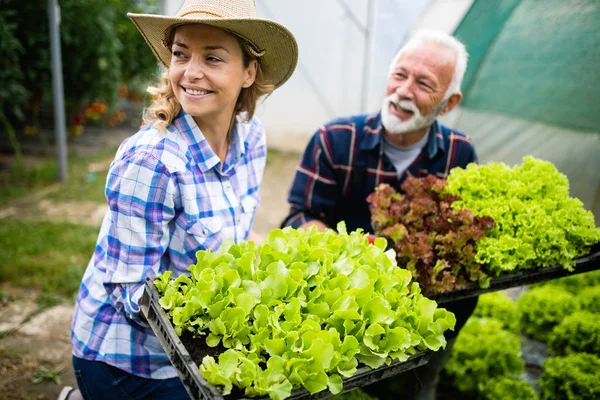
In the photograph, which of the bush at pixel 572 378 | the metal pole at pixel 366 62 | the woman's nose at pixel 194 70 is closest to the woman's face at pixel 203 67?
the woman's nose at pixel 194 70

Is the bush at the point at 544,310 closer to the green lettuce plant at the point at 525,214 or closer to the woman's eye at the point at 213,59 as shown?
the green lettuce plant at the point at 525,214

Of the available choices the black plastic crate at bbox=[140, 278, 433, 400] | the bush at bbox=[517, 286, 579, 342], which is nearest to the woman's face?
the black plastic crate at bbox=[140, 278, 433, 400]

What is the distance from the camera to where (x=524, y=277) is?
238cm

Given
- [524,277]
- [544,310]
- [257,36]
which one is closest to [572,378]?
[544,310]

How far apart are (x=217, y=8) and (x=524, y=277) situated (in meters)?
1.89

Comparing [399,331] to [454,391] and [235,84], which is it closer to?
[235,84]

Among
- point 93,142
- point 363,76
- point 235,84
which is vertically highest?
point 235,84

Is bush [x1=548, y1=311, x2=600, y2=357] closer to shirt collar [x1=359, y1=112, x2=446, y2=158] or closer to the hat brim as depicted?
shirt collar [x1=359, y1=112, x2=446, y2=158]

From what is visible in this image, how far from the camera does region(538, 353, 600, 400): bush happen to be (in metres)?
3.26

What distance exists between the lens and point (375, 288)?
188 cm

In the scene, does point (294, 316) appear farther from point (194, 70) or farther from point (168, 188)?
point (194, 70)

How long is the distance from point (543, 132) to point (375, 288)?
3610mm

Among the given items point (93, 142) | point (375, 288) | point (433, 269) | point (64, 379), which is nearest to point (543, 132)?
point (433, 269)

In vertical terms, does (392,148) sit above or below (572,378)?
above
